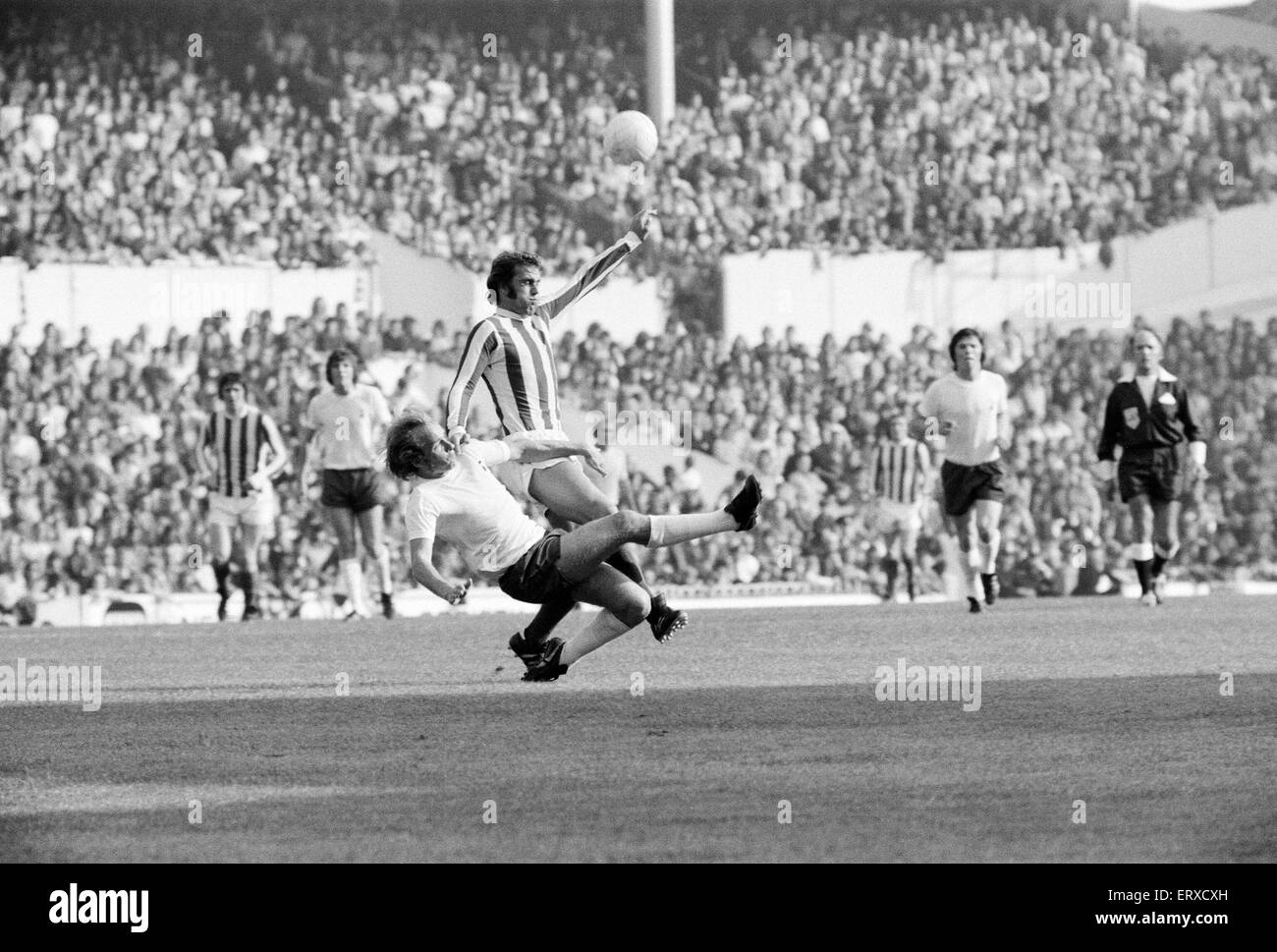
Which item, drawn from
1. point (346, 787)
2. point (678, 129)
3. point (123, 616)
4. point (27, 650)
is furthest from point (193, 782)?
point (678, 129)

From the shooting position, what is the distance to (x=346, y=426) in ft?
61.8

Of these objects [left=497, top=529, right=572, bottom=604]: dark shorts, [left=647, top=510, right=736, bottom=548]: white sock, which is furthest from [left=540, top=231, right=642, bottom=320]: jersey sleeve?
[left=647, top=510, right=736, bottom=548]: white sock

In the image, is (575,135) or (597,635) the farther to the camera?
(575,135)

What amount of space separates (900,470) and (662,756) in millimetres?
14034

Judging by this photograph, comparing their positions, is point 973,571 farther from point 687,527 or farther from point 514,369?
point 687,527

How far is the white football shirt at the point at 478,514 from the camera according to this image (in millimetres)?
10492

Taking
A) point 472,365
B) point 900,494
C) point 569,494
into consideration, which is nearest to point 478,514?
point 569,494

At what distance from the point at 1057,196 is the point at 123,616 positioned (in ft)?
46.5

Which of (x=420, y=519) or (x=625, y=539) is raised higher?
(x=420, y=519)

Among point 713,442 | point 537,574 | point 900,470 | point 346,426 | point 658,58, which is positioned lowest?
point 537,574

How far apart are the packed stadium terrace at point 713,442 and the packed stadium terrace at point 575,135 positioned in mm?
1914

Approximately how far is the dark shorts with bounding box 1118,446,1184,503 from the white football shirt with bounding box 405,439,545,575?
8.41m

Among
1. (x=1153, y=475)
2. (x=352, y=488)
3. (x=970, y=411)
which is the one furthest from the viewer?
(x=352, y=488)
